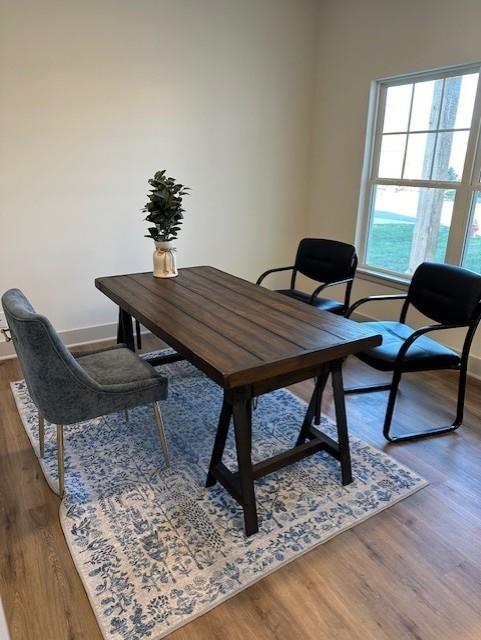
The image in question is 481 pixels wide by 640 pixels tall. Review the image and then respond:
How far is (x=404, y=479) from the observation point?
2.09 metres

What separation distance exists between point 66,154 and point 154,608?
2.86m

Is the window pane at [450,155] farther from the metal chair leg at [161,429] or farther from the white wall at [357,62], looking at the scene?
the metal chair leg at [161,429]

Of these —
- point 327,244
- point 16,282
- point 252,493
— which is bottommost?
point 252,493

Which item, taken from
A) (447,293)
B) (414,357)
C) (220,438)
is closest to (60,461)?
(220,438)

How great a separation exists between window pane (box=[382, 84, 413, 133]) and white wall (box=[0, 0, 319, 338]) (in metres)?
0.79

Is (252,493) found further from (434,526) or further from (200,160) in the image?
(200,160)

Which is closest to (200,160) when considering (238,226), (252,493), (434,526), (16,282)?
(238,226)

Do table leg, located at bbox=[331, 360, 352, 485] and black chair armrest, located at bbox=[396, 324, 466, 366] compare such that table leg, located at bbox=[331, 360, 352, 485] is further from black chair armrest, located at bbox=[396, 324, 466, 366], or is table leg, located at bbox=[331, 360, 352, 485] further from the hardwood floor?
black chair armrest, located at bbox=[396, 324, 466, 366]

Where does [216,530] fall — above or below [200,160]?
below

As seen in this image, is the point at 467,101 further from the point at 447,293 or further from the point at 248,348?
the point at 248,348

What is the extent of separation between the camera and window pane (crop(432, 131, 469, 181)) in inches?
122

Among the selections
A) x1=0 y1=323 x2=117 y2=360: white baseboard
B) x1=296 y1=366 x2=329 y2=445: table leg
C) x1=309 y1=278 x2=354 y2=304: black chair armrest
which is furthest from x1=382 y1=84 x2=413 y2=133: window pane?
x1=0 y1=323 x2=117 y2=360: white baseboard

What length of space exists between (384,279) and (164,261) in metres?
1.91

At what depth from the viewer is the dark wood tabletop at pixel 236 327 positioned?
163 centimetres
